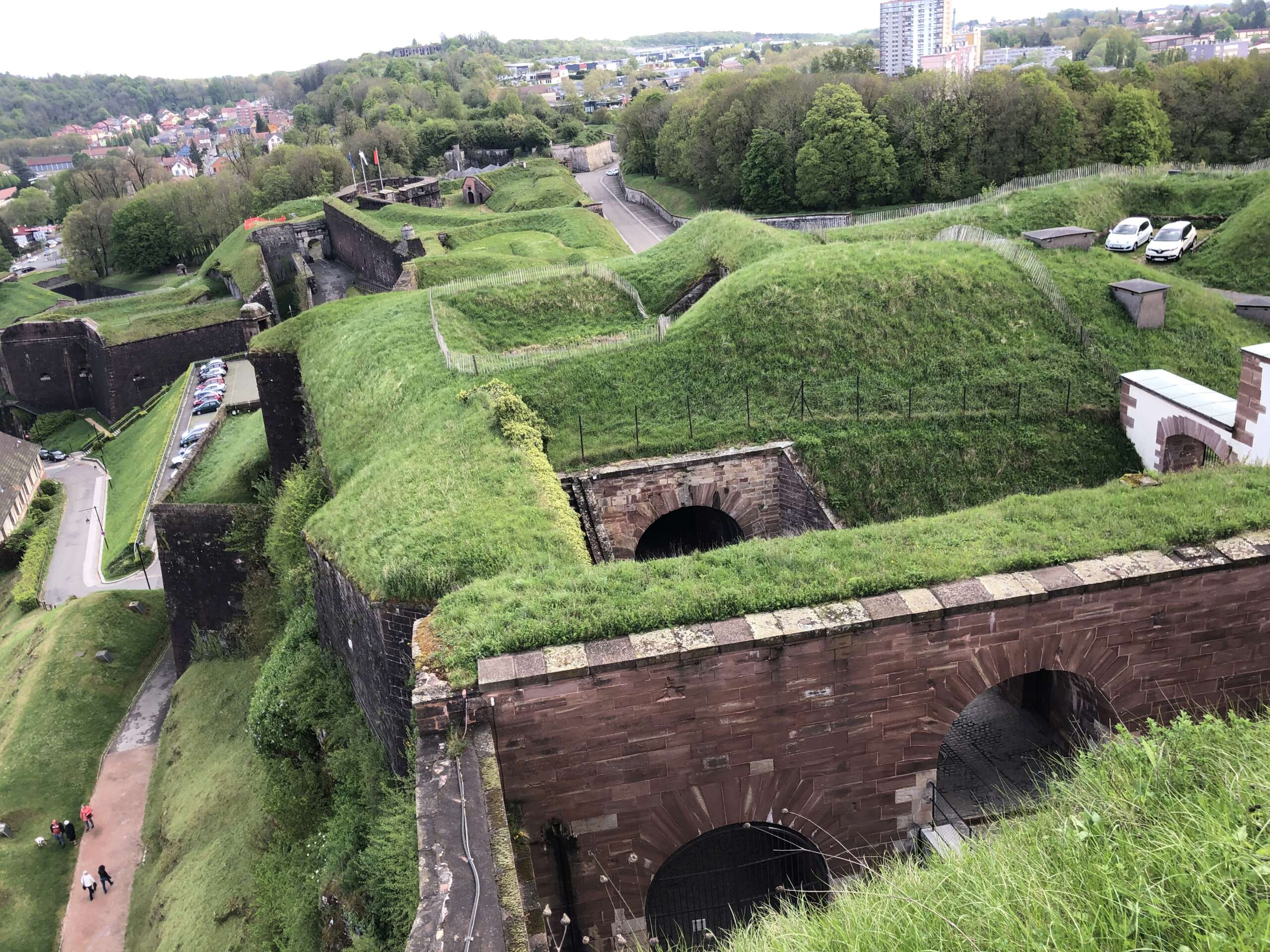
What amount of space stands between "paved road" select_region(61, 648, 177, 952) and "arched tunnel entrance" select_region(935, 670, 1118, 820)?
1842cm

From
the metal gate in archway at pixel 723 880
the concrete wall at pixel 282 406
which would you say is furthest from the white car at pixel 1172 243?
the concrete wall at pixel 282 406

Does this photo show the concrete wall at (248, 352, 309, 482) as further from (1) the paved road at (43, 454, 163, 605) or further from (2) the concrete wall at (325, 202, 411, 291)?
(2) the concrete wall at (325, 202, 411, 291)

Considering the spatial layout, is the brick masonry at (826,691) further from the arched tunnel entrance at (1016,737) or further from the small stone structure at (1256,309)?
the small stone structure at (1256,309)

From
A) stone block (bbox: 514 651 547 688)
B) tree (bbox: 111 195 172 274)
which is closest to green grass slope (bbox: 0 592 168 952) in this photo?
stone block (bbox: 514 651 547 688)

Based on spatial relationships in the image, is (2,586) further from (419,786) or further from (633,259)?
(419,786)

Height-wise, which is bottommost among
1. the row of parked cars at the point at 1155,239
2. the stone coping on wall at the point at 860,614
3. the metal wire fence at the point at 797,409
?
the metal wire fence at the point at 797,409

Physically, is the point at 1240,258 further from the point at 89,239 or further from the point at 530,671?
the point at 89,239

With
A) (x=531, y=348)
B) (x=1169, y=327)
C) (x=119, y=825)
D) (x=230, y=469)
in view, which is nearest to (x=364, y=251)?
(x=230, y=469)

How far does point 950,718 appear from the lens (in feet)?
38.2

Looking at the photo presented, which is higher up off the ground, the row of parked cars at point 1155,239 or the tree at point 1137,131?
the row of parked cars at point 1155,239

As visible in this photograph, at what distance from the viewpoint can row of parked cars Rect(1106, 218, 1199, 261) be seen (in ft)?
88.7

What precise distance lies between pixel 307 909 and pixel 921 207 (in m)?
32.2

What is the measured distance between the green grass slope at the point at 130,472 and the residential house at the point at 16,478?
378 centimetres

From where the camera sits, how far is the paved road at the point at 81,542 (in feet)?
131
